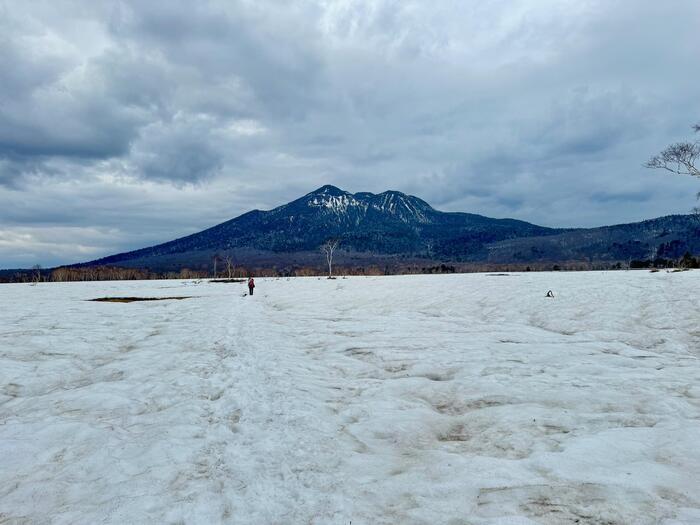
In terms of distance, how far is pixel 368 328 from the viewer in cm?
1933

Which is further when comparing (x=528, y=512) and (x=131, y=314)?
(x=131, y=314)

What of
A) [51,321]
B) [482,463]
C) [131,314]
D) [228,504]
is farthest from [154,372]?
[131,314]

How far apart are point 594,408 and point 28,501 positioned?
9837 millimetres

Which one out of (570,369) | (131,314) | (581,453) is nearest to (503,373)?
(570,369)

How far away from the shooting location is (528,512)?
460cm

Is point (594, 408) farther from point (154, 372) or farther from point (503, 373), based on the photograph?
point (154, 372)

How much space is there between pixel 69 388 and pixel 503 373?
464 inches

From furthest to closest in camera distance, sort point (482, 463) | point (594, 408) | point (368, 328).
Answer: point (368, 328)
point (594, 408)
point (482, 463)

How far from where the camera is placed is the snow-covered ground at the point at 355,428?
16.0ft

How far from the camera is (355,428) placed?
24.8 ft

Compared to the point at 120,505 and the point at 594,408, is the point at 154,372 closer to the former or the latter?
the point at 120,505

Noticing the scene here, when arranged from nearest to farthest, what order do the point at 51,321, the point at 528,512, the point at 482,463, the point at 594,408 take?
the point at 528,512 < the point at 482,463 < the point at 594,408 < the point at 51,321

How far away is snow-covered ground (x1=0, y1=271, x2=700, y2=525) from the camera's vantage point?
16.0ft

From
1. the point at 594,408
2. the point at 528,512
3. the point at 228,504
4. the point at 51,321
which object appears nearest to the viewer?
the point at 528,512
